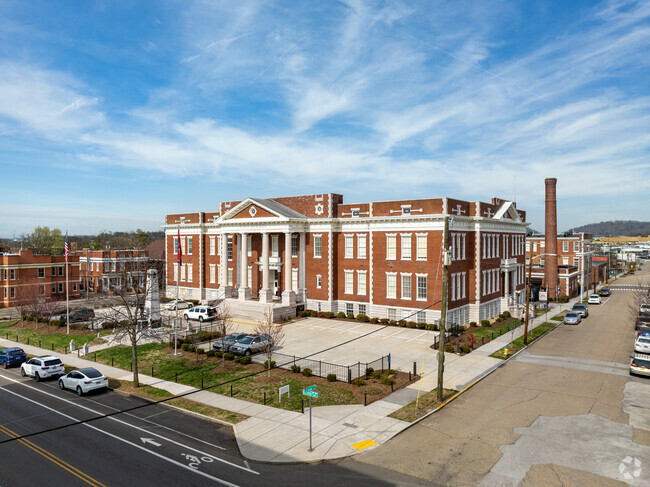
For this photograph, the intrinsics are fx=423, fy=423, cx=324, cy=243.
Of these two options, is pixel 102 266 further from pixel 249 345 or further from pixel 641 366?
pixel 641 366

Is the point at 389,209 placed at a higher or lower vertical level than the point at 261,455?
higher

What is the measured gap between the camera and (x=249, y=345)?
3322 centimetres

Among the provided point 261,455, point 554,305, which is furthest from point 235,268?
point 554,305

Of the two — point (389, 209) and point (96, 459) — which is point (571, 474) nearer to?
point (96, 459)

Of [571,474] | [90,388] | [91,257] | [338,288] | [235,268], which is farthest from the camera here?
[91,257]

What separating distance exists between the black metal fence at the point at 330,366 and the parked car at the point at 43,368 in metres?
13.7

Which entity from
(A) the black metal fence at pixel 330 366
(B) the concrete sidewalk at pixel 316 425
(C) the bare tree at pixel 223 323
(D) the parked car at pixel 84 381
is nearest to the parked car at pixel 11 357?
(D) the parked car at pixel 84 381

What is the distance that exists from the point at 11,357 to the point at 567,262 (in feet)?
Result: 288

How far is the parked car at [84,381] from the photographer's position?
25.2m

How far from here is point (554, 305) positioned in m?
66.4

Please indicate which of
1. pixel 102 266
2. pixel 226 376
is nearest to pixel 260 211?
pixel 226 376

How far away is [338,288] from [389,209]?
11.7m

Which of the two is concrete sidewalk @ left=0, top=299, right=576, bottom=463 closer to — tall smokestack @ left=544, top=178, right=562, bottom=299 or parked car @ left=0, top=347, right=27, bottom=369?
parked car @ left=0, top=347, right=27, bottom=369

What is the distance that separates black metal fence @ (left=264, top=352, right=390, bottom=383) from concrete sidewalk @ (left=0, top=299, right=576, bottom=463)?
3556 millimetres
